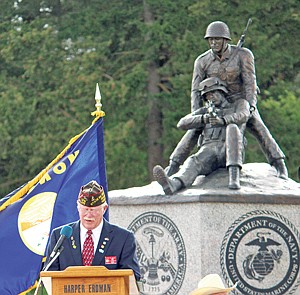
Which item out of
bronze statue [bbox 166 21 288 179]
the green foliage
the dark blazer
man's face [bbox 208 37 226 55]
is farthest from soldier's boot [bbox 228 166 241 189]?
the green foliage

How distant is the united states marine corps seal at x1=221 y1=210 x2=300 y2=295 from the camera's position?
1366 cm

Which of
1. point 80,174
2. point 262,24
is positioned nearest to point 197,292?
point 80,174

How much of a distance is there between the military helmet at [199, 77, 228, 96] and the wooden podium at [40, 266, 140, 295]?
6.67 m

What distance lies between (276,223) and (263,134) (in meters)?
1.15

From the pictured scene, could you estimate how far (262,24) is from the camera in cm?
2436

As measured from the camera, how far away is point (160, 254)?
1394 cm

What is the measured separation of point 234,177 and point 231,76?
1.15m

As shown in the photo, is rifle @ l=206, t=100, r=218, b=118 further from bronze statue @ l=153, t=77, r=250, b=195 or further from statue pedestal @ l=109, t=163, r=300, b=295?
statue pedestal @ l=109, t=163, r=300, b=295

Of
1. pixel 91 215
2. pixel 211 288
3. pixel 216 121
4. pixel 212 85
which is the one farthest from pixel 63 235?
pixel 212 85

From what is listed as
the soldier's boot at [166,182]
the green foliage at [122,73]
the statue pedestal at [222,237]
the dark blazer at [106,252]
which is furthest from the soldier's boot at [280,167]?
the green foliage at [122,73]

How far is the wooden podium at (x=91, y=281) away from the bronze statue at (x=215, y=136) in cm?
611

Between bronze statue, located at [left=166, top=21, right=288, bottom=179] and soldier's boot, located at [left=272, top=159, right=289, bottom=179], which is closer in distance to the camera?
bronze statue, located at [left=166, top=21, right=288, bottom=179]

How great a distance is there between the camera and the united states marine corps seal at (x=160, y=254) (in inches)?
543

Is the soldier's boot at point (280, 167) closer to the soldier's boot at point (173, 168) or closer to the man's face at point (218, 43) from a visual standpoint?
the soldier's boot at point (173, 168)
